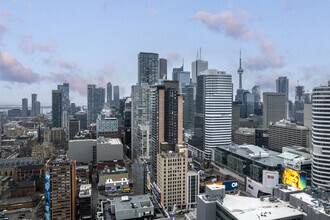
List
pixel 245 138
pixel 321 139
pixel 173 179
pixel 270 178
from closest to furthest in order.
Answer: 1. pixel 173 179
2. pixel 321 139
3. pixel 270 178
4. pixel 245 138

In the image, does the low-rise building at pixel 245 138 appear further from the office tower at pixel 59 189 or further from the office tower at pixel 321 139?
the office tower at pixel 59 189

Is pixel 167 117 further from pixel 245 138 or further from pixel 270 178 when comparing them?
pixel 245 138

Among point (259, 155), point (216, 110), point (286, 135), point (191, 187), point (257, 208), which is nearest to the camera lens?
point (257, 208)

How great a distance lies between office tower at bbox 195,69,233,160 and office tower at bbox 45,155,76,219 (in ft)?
326

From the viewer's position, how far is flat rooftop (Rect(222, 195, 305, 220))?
4369cm

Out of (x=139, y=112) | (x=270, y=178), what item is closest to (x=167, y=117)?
(x=270, y=178)

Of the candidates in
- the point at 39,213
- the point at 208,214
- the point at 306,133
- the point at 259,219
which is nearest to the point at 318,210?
the point at 259,219

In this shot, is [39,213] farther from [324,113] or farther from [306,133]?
[306,133]

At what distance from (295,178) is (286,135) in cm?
8603

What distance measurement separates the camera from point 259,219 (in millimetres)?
41875

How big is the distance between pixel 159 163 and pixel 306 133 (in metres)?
116

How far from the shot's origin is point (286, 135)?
172500 mm

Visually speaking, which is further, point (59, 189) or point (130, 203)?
point (59, 189)

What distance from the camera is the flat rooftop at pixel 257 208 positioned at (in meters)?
43.7
